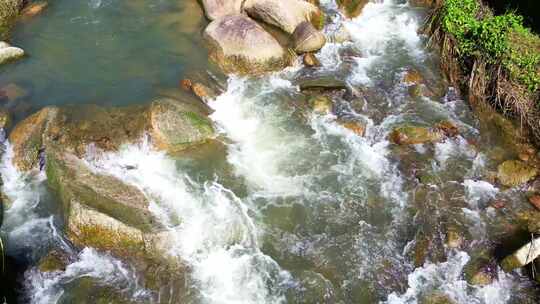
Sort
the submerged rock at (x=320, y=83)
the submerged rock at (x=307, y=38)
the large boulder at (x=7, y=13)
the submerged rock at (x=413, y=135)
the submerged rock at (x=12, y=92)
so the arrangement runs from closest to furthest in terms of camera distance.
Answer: the submerged rock at (x=413, y=135)
the submerged rock at (x=12, y=92)
the submerged rock at (x=320, y=83)
the submerged rock at (x=307, y=38)
the large boulder at (x=7, y=13)

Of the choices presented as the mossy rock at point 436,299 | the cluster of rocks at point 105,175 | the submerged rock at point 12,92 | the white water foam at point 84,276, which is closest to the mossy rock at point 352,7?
the cluster of rocks at point 105,175

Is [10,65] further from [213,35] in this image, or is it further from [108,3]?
[213,35]

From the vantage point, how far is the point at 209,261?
31.3 feet

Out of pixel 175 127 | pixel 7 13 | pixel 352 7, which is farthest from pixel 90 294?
pixel 352 7

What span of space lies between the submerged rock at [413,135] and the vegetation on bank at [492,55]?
2.08m

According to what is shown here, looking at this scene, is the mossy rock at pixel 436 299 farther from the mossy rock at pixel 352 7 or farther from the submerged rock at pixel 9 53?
the submerged rock at pixel 9 53

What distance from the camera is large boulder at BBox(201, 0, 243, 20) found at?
15672 millimetres

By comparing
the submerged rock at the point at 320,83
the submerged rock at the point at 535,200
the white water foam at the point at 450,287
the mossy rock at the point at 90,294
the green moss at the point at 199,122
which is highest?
the submerged rock at the point at 320,83

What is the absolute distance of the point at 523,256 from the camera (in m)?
8.99

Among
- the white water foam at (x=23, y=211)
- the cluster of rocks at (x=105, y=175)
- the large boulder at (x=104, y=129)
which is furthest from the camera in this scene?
the large boulder at (x=104, y=129)

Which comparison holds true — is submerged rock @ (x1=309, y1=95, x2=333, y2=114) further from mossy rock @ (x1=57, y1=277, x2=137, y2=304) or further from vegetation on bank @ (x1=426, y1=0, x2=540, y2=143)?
mossy rock @ (x1=57, y1=277, x2=137, y2=304)

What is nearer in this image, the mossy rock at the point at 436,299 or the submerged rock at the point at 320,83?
the mossy rock at the point at 436,299

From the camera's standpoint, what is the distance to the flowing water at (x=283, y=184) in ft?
30.1

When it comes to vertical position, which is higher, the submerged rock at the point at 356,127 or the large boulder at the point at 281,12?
the large boulder at the point at 281,12
